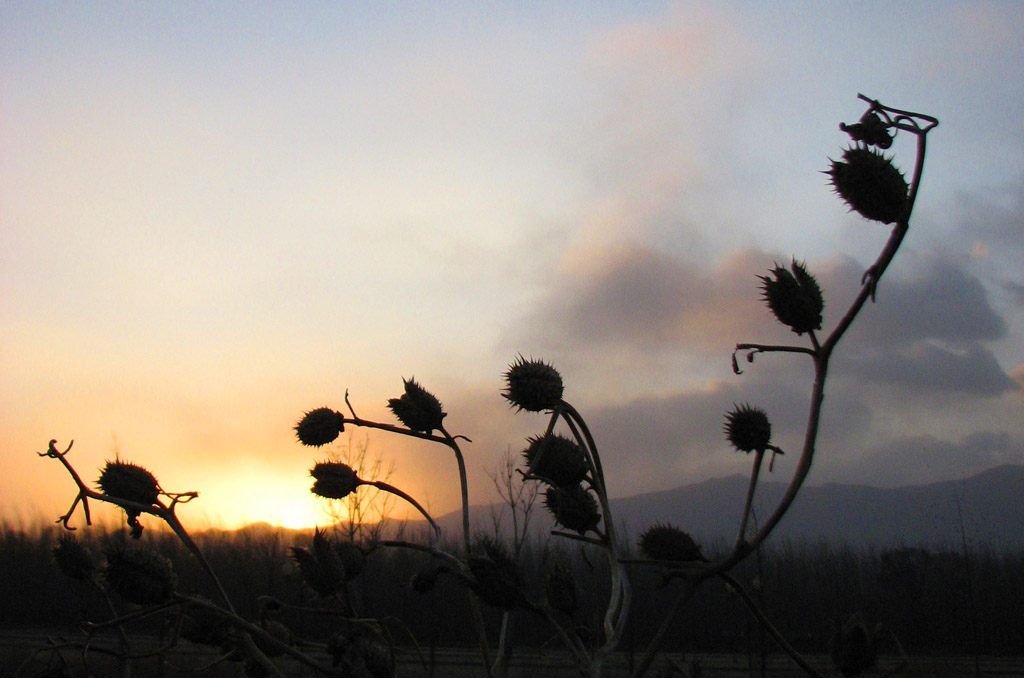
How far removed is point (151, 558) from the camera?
1.61 m

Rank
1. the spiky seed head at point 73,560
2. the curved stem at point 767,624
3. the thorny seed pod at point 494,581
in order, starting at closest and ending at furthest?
1. the curved stem at point 767,624
2. the thorny seed pod at point 494,581
3. the spiky seed head at point 73,560

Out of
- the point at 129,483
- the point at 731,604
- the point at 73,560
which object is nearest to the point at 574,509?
the point at 129,483

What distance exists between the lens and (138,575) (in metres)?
1.57

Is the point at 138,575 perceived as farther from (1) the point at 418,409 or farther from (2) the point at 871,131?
(2) the point at 871,131

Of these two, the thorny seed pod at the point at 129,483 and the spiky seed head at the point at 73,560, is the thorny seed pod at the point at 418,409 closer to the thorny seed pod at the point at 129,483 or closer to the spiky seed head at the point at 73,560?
the thorny seed pod at the point at 129,483

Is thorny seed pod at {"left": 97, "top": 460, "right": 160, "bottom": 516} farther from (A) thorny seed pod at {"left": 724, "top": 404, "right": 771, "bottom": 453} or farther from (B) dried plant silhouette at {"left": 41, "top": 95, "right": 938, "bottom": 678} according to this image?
(A) thorny seed pod at {"left": 724, "top": 404, "right": 771, "bottom": 453}

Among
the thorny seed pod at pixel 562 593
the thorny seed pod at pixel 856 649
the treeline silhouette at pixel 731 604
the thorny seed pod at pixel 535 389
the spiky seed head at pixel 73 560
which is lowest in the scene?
the treeline silhouette at pixel 731 604

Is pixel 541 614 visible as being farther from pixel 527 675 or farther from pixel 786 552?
pixel 786 552

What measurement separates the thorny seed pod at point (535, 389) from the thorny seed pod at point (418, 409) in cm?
37

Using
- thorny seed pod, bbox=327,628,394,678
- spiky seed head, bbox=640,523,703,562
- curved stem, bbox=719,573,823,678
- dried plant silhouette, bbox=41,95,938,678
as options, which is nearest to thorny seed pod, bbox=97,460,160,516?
dried plant silhouette, bbox=41,95,938,678

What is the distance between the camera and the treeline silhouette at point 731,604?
75.9ft

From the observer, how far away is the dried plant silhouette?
1.27 meters

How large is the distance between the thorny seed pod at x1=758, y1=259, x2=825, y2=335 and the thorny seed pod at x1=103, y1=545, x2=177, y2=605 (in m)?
1.22

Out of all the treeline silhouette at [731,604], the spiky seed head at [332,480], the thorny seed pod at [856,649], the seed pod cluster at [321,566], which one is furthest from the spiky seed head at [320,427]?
the treeline silhouette at [731,604]
